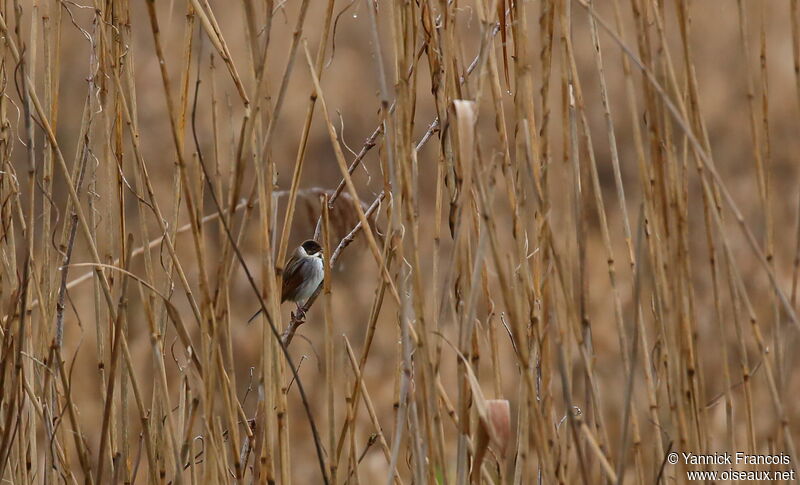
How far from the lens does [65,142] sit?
4785mm

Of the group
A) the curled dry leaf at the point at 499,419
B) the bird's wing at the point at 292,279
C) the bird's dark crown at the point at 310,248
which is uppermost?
the bird's dark crown at the point at 310,248

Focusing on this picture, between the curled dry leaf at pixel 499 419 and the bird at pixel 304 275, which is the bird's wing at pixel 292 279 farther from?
the curled dry leaf at pixel 499 419

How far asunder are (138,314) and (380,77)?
3.79 m

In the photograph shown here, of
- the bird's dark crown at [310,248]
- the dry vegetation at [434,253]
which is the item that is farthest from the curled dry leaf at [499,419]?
the bird's dark crown at [310,248]

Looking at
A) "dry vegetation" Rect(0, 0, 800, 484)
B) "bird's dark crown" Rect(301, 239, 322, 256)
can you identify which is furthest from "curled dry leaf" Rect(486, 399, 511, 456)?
"bird's dark crown" Rect(301, 239, 322, 256)

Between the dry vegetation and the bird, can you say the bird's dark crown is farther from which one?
the dry vegetation

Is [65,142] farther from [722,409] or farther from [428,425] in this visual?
[428,425]

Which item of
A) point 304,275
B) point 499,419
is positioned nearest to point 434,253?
point 499,419

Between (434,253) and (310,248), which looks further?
(310,248)

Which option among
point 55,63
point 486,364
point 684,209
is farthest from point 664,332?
point 486,364

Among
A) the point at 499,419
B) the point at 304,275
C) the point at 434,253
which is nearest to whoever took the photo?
the point at 499,419

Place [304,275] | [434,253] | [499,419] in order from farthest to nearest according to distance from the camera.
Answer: [304,275]
[434,253]
[499,419]

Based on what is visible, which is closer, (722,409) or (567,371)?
(567,371)

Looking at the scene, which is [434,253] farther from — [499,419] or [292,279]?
[292,279]
